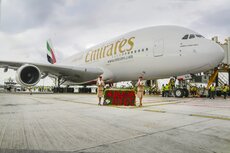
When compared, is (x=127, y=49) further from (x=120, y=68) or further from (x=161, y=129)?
(x=161, y=129)

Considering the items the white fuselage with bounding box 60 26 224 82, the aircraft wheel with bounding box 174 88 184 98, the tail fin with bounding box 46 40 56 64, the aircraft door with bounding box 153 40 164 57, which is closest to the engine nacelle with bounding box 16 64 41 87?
the white fuselage with bounding box 60 26 224 82

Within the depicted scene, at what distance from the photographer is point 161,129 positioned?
308 centimetres

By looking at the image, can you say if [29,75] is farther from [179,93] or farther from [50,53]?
[50,53]

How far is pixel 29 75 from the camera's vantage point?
46.4 feet

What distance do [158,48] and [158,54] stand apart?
39cm

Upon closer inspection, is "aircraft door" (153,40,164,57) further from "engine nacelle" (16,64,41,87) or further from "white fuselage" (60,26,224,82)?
"engine nacelle" (16,64,41,87)

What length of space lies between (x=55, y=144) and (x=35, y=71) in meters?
13.1

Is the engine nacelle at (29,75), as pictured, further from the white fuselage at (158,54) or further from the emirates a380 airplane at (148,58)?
the white fuselage at (158,54)

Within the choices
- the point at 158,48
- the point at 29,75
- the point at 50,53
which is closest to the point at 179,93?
the point at 158,48

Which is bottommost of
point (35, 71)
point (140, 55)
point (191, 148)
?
point (191, 148)

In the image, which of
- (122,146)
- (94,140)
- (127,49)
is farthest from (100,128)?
(127,49)

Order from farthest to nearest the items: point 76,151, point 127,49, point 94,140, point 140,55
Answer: point 127,49, point 140,55, point 94,140, point 76,151

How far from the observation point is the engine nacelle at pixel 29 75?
13703 millimetres

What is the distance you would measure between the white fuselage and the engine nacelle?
207 inches
